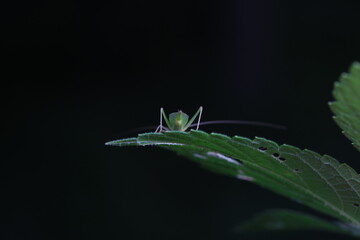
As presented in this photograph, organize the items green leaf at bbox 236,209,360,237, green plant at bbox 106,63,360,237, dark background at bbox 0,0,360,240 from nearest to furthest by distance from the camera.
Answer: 1. green leaf at bbox 236,209,360,237
2. green plant at bbox 106,63,360,237
3. dark background at bbox 0,0,360,240

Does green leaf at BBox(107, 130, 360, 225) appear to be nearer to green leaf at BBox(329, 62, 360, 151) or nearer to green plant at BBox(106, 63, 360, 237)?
green plant at BBox(106, 63, 360, 237)

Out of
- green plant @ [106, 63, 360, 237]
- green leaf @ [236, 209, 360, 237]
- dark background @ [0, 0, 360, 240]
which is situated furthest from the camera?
dark background @ [0, 0, 360, 240]

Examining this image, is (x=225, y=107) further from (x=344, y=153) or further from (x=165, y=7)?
(x=165, y=7)

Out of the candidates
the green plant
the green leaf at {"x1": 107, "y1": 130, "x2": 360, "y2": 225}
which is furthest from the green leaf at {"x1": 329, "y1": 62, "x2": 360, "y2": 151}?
the green leaf at {"x1": 107, "y1": 130, "x2": 360, "y2": 225}

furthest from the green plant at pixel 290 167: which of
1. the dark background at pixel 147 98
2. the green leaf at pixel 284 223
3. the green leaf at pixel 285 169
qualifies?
the dark background at pixel 147 98

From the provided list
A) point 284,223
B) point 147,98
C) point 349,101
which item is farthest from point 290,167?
point 147,98

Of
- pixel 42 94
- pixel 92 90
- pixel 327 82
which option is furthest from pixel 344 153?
pixel 42 94

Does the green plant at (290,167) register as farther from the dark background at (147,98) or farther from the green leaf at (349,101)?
the dark background at (147,98)
